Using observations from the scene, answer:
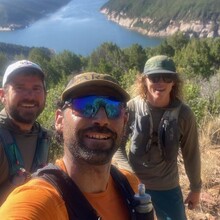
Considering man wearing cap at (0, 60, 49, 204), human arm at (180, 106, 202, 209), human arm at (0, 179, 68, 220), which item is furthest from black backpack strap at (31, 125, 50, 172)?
human arm at (0, 179, 68, 220)

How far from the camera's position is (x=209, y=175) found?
382 cm

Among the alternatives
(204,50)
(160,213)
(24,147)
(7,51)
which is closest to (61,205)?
(24,147)

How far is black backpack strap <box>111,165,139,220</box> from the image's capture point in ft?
4.96

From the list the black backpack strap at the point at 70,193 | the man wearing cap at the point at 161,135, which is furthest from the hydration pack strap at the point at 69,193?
the man wearing cap at the point at 161,135

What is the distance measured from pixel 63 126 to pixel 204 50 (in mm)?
36274

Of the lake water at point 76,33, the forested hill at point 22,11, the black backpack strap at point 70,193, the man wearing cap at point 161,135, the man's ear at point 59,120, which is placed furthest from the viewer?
the forested hill at point 22,11

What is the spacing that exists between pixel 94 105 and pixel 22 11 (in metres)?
144

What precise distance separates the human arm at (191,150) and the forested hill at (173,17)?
11296 centimetres

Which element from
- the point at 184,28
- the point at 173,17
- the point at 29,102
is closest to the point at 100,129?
the point at 29,102

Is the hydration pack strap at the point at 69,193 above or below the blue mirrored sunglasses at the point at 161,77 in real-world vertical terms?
below

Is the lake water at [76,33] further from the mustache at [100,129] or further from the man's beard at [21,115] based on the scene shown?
the mustache at [100,129]

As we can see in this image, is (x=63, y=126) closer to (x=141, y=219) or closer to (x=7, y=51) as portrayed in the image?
(x=141, y=219)

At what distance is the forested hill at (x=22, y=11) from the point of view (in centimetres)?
13050

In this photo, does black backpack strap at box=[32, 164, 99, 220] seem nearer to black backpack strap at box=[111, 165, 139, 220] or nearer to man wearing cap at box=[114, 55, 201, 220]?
black backpack strap at box=[111, 165, 139, 220]
